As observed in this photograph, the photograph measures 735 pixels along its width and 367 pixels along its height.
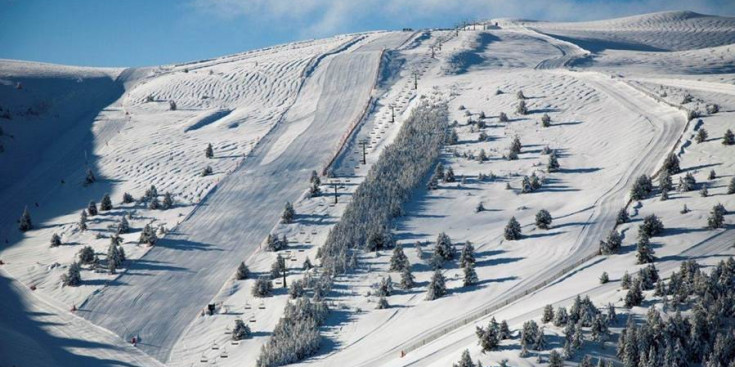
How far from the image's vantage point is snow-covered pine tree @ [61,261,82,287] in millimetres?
38750

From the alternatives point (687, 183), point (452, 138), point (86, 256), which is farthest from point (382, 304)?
point (452, 138)

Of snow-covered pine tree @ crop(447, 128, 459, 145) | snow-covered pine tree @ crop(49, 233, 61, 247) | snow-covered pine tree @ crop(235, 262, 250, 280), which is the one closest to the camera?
snow-covered pine tree @ crop(235, 262, 250, 280)

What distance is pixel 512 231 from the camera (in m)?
37.0

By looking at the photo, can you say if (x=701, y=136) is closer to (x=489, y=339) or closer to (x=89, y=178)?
(x=489, y=339)

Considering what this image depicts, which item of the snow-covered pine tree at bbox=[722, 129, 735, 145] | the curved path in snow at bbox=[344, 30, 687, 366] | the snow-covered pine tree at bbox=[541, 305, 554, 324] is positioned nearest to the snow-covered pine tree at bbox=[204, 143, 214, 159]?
the curved path in snow at bbox=[344, 30, 687, 366]

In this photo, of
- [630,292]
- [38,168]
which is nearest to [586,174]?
[630,292]

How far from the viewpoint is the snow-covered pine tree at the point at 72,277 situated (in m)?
38.8

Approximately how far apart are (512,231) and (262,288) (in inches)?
607

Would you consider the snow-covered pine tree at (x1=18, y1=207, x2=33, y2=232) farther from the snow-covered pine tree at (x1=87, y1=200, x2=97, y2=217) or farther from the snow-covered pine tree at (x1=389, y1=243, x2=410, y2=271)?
the snow-covered pine tree at (x1=389, y1=243, x2=410, y2=271)

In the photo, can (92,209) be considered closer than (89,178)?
Yes

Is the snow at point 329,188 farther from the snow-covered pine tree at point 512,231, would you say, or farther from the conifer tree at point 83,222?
the conifer tree at point 83,222

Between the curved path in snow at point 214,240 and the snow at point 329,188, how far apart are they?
170 millimetres

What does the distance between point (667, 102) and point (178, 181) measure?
44.7 m

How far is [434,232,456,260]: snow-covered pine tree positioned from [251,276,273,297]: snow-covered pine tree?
397 inches
